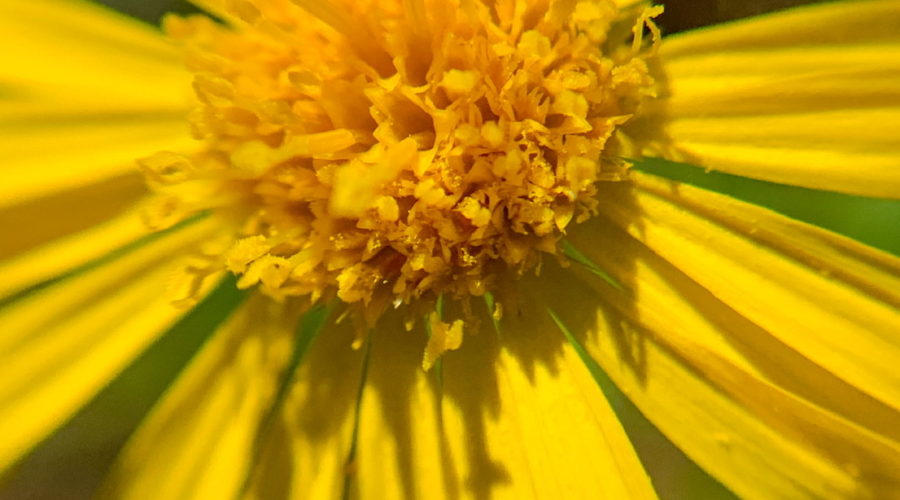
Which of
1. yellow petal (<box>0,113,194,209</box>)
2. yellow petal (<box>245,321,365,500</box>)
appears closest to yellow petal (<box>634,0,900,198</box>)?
yellow petal (<box>245,321,365,500</box>)

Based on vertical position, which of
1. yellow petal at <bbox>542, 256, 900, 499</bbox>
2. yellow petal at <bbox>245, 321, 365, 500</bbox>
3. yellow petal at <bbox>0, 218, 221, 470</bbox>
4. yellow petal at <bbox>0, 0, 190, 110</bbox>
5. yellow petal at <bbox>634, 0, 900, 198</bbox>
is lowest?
yellow petal at <bbox>542, 256, 900, 499</bbox>

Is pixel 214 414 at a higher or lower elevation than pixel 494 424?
higher

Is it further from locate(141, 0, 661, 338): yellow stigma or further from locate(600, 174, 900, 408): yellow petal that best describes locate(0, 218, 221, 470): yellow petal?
locate(600, 174, 900, 408): yellow petal

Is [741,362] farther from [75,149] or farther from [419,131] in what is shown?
[75,149]

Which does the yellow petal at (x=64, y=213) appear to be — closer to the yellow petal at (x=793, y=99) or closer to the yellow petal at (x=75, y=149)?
the yellow petal at (x=75, y=149)

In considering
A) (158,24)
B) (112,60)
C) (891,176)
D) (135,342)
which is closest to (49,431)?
(135,342)

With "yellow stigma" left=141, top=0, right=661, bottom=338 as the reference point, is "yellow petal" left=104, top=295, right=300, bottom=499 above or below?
below

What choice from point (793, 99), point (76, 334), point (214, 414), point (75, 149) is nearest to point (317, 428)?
point (214, 414)

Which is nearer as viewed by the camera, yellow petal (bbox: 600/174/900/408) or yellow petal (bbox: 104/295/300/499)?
yellow petal (bbox: 600/174/900/408)
